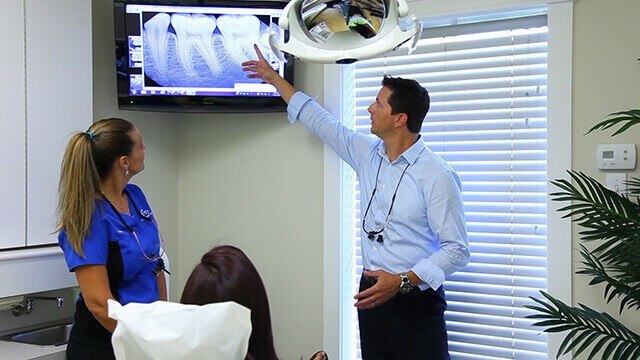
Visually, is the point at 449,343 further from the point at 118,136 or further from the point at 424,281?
the point at 118,136

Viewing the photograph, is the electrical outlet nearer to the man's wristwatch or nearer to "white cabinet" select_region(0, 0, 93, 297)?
the man's wristwatch

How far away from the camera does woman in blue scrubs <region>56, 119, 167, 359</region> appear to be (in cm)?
259

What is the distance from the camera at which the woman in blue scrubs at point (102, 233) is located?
2.59 m

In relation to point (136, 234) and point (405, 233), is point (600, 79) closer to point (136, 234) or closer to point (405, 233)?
point (405, 233)

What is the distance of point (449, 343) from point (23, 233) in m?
1.93

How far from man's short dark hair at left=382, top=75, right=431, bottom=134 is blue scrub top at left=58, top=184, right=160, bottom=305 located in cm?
117

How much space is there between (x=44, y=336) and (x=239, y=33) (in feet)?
5.41

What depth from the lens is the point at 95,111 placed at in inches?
138

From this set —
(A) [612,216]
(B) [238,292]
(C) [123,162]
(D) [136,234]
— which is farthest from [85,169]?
(A) [612,216]

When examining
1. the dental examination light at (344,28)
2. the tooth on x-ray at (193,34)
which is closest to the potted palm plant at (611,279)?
the dental examination light at (344,28)

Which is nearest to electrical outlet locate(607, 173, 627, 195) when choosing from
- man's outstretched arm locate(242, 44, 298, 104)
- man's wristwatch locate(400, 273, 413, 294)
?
man's wristwatch locate(400, 273, 413, 294)

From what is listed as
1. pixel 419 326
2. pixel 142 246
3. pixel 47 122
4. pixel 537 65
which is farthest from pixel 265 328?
pixel 537 65

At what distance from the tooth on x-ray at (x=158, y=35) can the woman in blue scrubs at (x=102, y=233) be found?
701mm

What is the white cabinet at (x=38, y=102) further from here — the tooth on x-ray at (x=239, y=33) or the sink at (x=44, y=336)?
the tooth on x-ray at (x=239, y=33)
